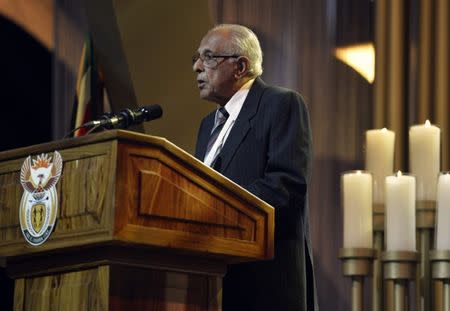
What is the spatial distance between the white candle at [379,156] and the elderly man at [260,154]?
66cm

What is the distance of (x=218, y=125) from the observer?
10.0 feet

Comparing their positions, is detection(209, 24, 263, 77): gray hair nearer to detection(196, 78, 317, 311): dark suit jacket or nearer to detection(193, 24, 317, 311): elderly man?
detection(193, 24, 317, 311): elderly man

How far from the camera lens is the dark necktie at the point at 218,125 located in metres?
3.03

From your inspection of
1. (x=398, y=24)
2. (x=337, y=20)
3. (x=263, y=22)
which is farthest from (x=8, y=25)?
(x=398, y=24)

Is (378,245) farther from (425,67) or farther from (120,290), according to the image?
(120,290)

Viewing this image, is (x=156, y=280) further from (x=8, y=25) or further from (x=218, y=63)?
(x=8, y=25)

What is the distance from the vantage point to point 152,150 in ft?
7.26

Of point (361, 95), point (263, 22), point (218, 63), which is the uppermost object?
point (263, 22)

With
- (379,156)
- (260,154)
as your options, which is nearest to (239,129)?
(260,154)

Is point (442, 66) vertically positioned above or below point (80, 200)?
above

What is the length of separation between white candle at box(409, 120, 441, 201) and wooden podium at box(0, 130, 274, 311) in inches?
45.8

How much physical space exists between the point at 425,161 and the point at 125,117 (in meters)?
1.32

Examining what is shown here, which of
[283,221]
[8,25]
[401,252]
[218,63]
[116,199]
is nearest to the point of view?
[116,199]

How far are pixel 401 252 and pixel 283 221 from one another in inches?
27.8
